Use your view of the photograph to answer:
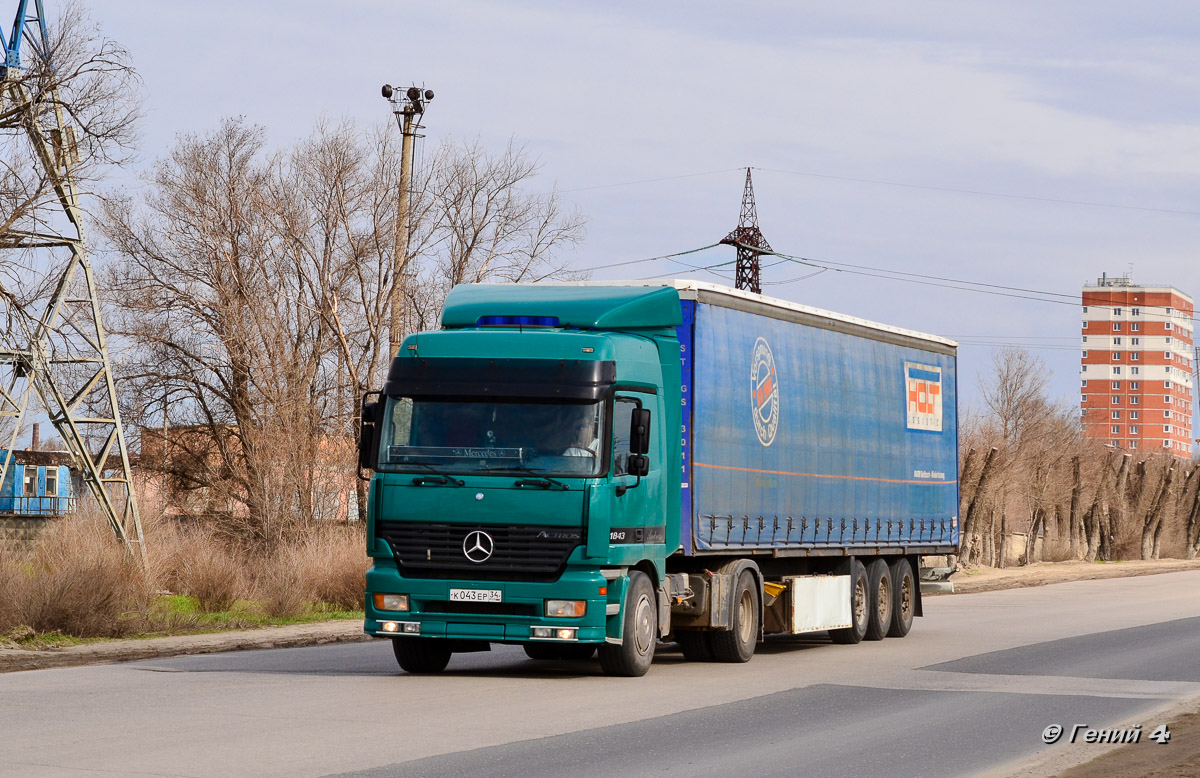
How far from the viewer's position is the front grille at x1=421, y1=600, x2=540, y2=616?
1449 centimetres

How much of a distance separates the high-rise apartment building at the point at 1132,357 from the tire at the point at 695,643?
17923 cm

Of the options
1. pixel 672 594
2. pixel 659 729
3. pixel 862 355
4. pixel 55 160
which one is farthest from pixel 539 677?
pixel 55 160

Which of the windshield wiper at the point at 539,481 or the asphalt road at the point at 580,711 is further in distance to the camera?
the windshield wiper at the point at 539,481

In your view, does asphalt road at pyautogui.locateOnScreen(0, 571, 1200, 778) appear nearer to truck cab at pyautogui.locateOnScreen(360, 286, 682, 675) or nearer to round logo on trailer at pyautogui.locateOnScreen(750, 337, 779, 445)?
truck cab at pyautogui.locateOnScreen(360, 286, 682, 675)

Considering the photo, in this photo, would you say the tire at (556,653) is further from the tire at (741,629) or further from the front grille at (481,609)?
the front grille at (481,609)

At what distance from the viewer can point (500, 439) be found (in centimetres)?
1463

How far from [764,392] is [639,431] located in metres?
3.62

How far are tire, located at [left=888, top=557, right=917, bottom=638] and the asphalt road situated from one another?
2.12 m

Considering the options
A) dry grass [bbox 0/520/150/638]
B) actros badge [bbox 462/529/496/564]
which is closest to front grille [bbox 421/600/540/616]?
actros badge [bbox 462/529/496/564]

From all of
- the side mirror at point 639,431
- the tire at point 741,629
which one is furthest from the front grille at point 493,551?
the tire at point 741,629

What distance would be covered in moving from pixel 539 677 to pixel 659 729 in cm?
431

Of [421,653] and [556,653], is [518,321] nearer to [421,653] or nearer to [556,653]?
[421,653]

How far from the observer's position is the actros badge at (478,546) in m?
14.5

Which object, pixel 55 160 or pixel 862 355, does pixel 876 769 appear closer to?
pixel 862 355
